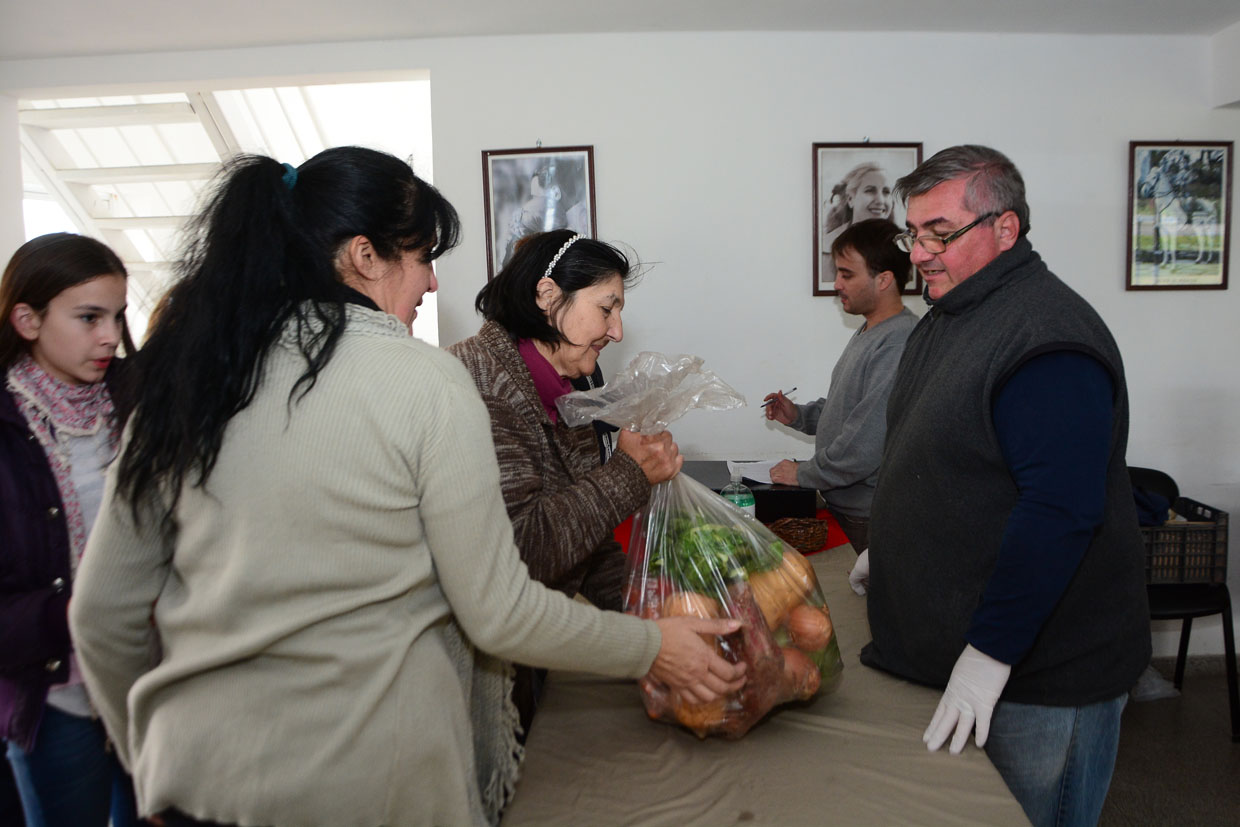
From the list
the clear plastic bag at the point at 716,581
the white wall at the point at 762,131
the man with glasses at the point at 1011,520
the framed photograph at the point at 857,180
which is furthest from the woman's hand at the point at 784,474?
the clear plastic bag at the point at 716,581

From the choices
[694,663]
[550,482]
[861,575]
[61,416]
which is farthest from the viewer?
[861,575]

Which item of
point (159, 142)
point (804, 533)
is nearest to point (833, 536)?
point (804, 533)

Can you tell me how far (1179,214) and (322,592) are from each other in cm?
345

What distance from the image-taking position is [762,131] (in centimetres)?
301

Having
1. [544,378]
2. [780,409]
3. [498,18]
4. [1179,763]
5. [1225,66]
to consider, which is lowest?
[1179,763]

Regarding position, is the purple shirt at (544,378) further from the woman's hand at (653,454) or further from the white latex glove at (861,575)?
the white latex glove at (861,575)

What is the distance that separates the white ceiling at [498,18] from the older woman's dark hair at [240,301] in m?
2.01

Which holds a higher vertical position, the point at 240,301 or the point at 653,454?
the point at 240,301

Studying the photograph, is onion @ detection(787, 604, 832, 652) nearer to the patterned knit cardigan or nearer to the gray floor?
the patterned knit cardigan

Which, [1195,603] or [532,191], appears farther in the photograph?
[532,191]

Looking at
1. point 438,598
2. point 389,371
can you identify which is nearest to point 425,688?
point 438,598

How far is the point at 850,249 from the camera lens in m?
2.50

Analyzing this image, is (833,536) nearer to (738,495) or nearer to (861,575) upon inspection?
(738,495)

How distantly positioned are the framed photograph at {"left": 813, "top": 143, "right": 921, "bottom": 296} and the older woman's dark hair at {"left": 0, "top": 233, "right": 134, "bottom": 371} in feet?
7.78
